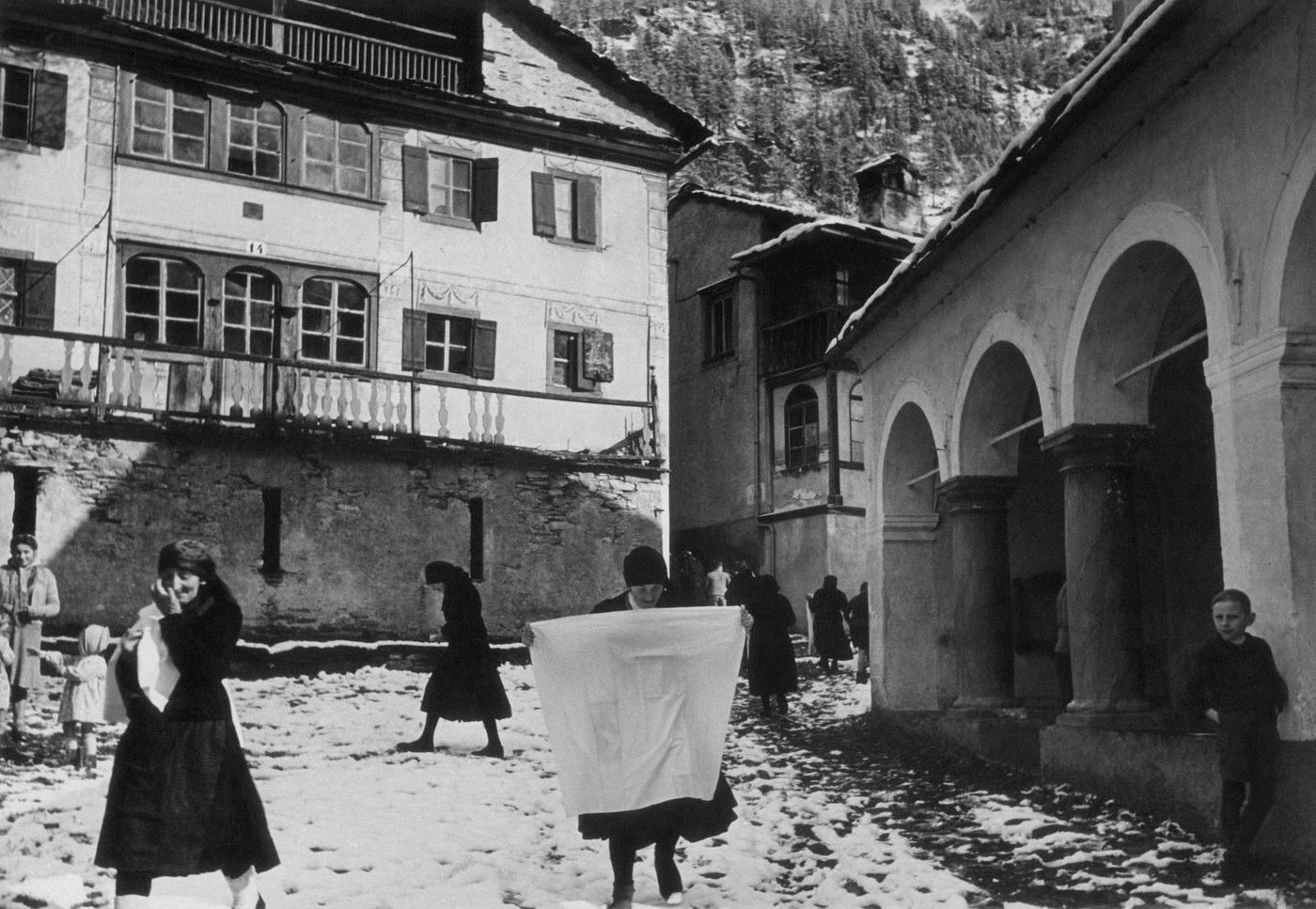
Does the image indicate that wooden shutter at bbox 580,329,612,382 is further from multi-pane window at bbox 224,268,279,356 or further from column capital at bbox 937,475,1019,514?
column capital at bbox 937,475,1019,514

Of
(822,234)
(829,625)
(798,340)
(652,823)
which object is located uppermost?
(822,234)

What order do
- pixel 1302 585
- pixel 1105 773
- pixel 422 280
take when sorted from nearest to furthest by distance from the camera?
pixel 1302 585
pixel 1105 773
pixel 422 280

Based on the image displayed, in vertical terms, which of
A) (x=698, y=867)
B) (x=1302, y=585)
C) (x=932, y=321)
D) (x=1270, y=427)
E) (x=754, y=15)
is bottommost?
(x=698, y=867)

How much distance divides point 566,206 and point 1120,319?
55.4 ft

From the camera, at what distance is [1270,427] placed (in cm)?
794

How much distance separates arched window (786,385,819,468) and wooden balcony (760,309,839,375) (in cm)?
62

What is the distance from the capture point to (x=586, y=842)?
9.29 meters

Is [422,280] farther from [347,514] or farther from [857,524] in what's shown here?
[857,524]

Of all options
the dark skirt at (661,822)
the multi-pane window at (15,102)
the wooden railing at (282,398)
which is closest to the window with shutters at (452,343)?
the wooden railing at (282,398)

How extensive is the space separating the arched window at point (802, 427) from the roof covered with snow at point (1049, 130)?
18.2 meters

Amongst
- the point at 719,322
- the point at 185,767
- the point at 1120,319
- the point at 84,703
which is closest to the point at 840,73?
the point at 719,322

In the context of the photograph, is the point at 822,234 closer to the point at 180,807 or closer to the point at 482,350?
the point at 482,350

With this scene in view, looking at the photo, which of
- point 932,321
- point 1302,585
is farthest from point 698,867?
point 932,321

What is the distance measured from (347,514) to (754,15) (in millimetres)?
17746
